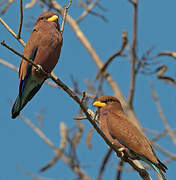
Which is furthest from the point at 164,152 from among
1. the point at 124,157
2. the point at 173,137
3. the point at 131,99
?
the point at 124,157

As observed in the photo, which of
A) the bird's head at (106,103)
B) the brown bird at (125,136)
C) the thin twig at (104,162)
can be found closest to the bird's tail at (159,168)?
the brown bird at (125,136)

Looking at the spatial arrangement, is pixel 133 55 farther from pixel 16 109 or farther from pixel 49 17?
pixel 16 109

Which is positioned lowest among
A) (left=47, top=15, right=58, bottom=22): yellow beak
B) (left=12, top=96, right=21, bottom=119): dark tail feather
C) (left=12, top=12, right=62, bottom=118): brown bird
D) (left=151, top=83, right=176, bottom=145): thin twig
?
(left=151, top=83, right=176, bottom=145): thin twig

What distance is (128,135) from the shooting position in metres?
5.67

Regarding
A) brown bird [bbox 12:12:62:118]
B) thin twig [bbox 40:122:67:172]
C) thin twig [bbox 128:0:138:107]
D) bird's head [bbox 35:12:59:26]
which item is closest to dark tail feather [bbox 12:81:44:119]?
brown bird [bbox 12:12:62:118]

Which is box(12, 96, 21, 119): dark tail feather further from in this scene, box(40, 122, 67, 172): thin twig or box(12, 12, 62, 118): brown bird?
box(40, 122, 67, 172): thin twig

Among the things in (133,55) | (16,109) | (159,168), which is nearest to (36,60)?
(16,109)

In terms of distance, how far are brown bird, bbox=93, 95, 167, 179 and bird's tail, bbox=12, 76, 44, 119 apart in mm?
834

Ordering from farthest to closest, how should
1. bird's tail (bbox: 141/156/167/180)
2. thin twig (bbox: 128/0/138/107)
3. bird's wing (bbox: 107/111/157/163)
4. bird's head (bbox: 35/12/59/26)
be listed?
thin twig (bbox: 128/0/138/107) → bird's head (bbox: 35/12/59/26) → bird's wing (bbox: 107/111/157/163) → bird's tail (bbox: 141/156/167/180)

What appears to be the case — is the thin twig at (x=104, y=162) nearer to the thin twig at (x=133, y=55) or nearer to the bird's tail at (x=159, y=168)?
the thin twig at (x=133, y=55)

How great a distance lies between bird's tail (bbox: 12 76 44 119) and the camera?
5.82 metres

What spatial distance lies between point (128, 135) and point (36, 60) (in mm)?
1546

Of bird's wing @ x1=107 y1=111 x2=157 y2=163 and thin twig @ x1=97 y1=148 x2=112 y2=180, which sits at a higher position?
bird's wing @ x1=107 y1=111 x2=157 y2=163

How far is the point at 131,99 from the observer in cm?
851
